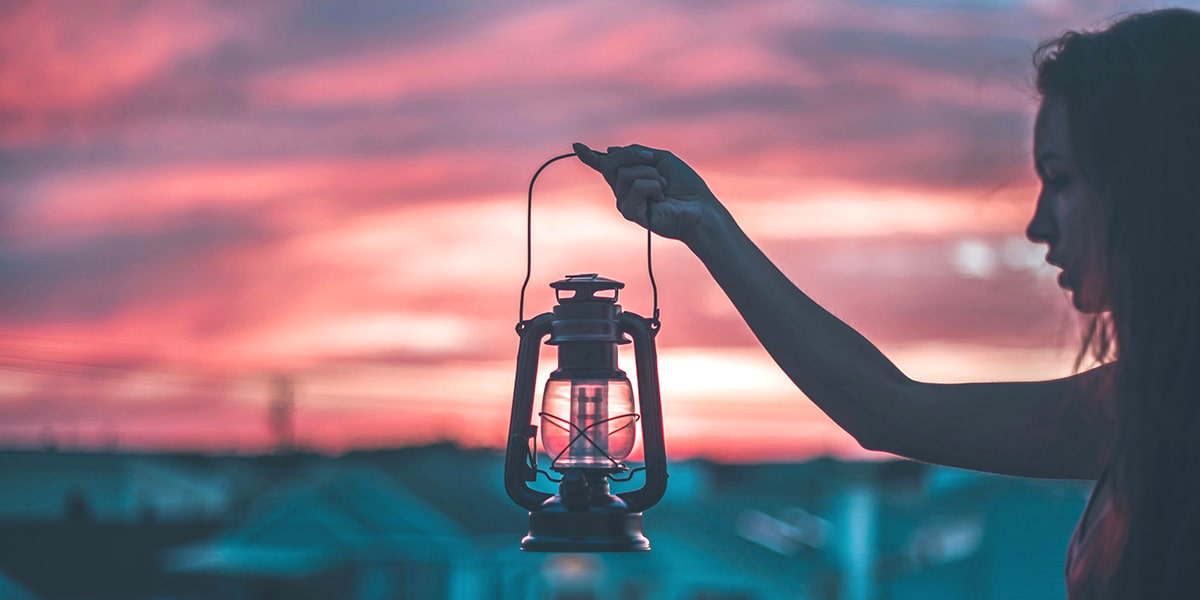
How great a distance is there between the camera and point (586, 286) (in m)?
2.65

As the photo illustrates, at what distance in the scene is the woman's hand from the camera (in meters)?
2.42

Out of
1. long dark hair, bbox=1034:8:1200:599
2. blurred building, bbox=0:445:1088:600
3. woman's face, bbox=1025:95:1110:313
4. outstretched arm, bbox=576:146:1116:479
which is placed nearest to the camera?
long dark hair, bbox=1034:8:1200:599

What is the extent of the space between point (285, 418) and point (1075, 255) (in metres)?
48.5

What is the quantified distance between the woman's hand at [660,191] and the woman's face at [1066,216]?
58 cm

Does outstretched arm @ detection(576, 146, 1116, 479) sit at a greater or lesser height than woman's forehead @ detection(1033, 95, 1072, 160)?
lesser

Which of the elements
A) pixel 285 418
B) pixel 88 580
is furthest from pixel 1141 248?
pixel 285 418

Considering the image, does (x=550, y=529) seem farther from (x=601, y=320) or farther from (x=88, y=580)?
(x=88, y=580)

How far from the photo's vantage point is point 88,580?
1109 inches

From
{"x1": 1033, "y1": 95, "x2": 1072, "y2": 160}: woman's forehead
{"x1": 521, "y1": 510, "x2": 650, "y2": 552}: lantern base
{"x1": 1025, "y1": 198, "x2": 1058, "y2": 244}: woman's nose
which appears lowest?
{"x1": 521, "y1": 510, "x2": 650, "y2": 552}: lantern base

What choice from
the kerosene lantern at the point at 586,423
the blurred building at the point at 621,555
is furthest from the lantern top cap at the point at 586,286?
the blurred building at the point at 621,555

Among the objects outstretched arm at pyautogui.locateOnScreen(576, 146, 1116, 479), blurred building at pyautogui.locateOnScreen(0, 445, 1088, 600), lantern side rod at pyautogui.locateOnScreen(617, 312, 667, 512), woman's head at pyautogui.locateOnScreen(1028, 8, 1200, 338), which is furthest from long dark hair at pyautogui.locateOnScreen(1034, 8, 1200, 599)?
blurred building at pyautogui.locateOnScreen(0, 445, 1088, 600)

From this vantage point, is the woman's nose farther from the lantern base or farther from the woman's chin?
the lantern base

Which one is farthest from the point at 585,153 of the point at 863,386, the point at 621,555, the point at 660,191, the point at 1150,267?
the point at 621,555

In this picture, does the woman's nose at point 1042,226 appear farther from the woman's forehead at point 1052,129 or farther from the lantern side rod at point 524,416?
the lantern side rod at point 524,416
